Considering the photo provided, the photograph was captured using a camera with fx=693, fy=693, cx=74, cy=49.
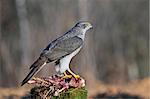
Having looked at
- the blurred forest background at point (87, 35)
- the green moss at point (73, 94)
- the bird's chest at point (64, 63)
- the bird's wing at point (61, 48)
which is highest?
the blurred forest background at point (87, 35)

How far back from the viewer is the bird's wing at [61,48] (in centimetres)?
738

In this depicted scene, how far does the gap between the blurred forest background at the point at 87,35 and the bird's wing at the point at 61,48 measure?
10.9 metres

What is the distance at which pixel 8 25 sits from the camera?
28.3 meters

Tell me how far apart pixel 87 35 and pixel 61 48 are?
50.4ft

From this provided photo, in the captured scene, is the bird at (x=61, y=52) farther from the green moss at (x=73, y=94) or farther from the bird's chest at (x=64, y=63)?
the green moss at (x=73, y=94)

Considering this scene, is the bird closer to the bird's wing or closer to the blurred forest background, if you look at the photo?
the bird's wing

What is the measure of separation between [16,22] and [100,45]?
366 cm

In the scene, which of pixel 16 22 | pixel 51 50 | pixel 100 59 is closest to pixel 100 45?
pixel 100 59

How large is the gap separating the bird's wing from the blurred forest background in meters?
→ 10.9

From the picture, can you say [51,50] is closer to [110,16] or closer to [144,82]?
[144,82]

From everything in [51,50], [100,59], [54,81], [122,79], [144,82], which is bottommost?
[54,81]

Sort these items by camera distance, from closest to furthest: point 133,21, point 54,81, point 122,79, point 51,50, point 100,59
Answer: point 54,81 → point 51,50 → point 122,79 → point 100,59 → point 133,21

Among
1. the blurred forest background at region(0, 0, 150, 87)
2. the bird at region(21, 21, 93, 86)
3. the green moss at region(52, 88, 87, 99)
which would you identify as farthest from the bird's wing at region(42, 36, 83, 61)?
the blurred forest background at region(0, 0, 150, 87)

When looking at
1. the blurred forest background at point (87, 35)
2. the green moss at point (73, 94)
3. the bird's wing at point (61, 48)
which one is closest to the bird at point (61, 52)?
the bird's wing at point (61, 48)
